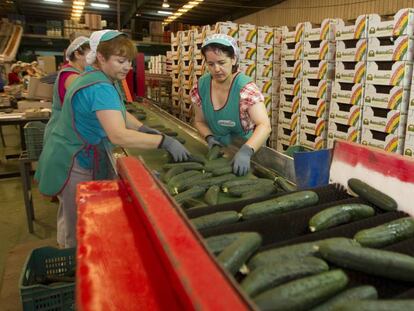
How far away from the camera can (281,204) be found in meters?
1.54

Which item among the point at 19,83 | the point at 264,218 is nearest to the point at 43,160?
the point at 264,218

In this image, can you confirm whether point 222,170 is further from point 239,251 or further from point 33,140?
point 33,140

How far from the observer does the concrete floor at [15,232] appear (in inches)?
122

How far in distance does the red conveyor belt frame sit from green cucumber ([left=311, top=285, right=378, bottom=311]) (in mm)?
373

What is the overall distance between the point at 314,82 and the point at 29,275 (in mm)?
5844

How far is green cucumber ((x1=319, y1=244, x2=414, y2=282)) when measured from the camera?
108cm

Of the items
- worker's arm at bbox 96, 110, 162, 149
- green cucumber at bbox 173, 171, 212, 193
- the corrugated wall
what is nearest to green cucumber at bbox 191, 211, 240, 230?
green cucumber at bbox 173, 171, 212, 193

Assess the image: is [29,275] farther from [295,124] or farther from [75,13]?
[75,13]

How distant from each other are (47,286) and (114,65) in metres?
1.52

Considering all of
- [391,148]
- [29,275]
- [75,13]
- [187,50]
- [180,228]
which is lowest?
[29,275]

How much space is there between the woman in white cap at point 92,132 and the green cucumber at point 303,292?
5.75 feet

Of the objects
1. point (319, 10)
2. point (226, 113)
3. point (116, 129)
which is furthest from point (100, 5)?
point (116, 129)

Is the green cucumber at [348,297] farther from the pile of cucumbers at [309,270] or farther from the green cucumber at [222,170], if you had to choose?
the green cucumber at [222,170]

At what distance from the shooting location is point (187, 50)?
28.8 feet
